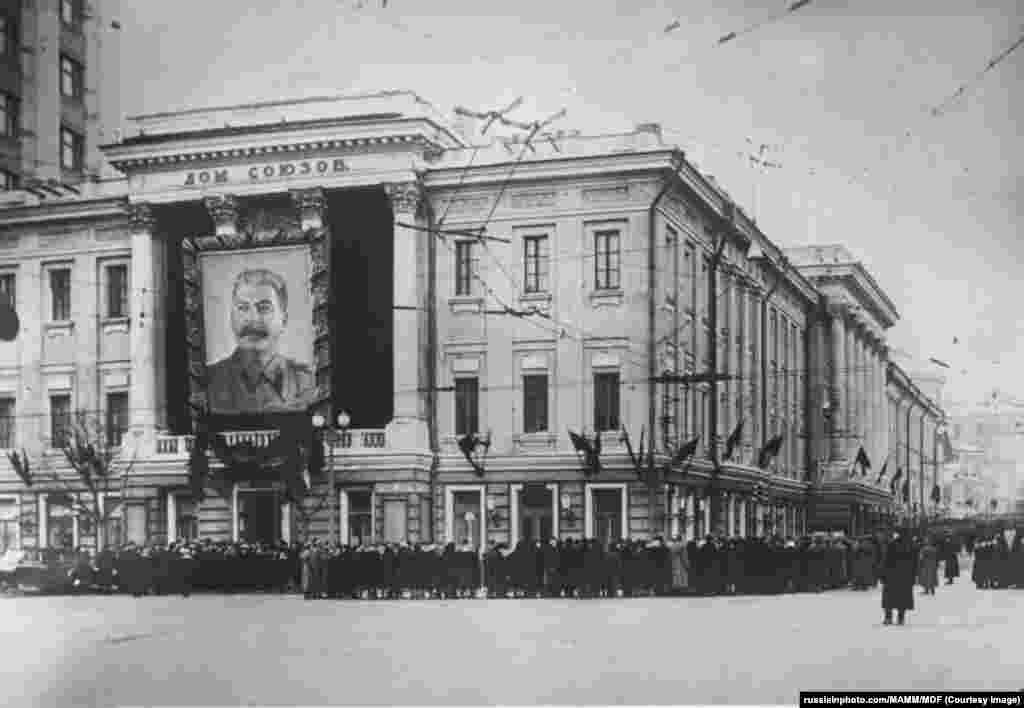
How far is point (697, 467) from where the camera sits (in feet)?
87.0

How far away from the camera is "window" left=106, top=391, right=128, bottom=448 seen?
Result: 1069 inches

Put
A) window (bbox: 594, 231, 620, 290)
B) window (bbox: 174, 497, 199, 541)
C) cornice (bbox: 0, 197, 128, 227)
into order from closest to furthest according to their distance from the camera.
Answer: cornice (bbox: 0, 197, 128, 227), window (bbox: 594, 231, 620, 290), window (bbox: 174, 497, 199, 541)

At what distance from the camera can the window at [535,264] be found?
2580 centimetres

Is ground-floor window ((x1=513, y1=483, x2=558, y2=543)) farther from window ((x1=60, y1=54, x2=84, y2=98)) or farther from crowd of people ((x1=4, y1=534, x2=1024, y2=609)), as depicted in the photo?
window ((x1=60, y1=54, x2=84, y2=98))

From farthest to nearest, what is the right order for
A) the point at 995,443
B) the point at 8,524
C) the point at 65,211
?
1. the point at 65,211
2. the point at 8,524
3. the point at 995,443

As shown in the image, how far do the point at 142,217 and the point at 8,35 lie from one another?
9.84 m

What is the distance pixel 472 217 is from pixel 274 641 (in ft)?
42.4

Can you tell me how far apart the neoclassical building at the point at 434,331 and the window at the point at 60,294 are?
0.05 metres

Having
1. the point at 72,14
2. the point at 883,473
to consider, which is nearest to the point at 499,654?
the point at 72,14

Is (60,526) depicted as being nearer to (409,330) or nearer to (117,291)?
(117,291)

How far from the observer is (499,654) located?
13.2 metres

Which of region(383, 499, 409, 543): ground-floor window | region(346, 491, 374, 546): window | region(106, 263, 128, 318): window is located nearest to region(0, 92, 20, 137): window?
region(106, 263, 128, 318): window

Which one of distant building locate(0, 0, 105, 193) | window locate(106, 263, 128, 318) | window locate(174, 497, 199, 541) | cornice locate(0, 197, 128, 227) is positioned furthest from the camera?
window locate(174, 497, 199, 541)

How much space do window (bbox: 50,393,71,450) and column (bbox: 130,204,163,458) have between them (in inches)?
107
